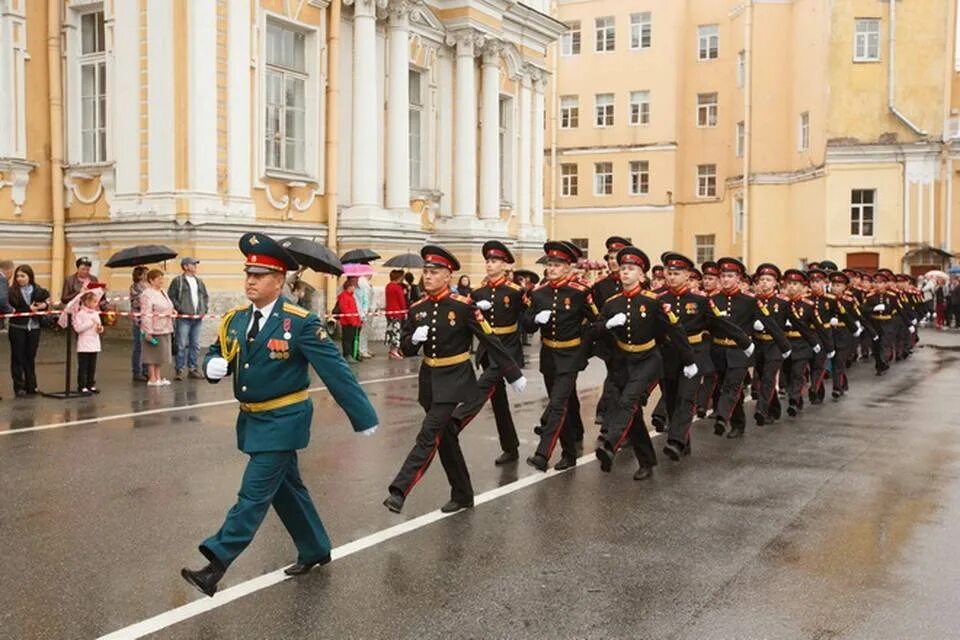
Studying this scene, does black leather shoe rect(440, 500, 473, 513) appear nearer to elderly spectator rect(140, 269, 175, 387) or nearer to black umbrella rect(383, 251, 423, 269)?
elderly spectator rect(140, 269, 175, 387)

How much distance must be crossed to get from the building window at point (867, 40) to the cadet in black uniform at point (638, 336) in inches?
1322

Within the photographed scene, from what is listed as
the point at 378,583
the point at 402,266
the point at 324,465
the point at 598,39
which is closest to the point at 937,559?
the point at 378,583

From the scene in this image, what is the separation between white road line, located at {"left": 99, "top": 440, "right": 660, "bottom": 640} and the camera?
509 cm

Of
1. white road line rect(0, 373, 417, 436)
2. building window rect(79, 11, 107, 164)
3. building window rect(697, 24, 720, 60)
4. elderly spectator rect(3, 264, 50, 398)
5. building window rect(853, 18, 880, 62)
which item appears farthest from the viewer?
building window rect(697, 24, 720, 60)

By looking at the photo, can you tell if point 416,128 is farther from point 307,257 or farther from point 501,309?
point 307,257

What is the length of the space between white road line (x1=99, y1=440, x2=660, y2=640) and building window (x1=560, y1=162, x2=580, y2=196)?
4187cm

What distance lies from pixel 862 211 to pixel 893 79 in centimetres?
488

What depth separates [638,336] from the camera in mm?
9156

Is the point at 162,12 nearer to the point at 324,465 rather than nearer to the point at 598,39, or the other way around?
the point at 324,465

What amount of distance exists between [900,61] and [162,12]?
29.3m

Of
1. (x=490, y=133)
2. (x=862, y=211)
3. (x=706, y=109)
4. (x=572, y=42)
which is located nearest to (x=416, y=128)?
(x=490, y=133)

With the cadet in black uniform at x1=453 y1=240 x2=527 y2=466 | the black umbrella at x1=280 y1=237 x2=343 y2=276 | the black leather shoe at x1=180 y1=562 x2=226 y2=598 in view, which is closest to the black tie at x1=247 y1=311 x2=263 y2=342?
the black umbrella at x1=280 y1=237 x2=343 y2=276

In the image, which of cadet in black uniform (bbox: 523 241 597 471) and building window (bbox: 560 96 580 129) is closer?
cadet in black uniform (bbox: 523 241 597 471)

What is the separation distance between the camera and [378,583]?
19.1 feet
